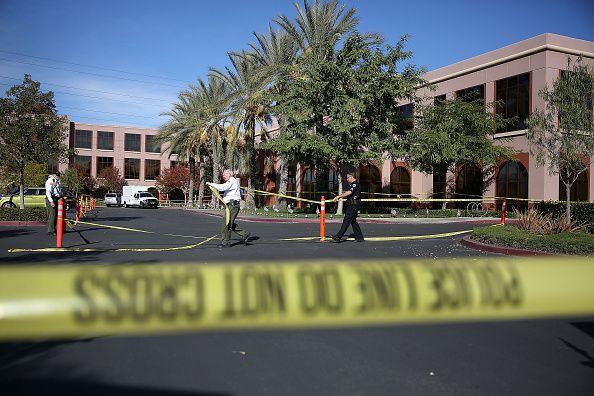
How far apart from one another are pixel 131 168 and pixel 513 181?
5787 centimetres

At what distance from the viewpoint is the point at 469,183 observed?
1261 inches

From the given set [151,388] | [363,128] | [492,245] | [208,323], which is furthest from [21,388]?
[363,128]

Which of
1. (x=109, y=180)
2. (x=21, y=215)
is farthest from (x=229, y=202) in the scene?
(x=109, y=180)

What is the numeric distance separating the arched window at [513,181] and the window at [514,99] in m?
2.43

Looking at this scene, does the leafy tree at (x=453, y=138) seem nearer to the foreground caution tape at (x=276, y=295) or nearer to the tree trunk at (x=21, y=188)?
the tree trunk at (x=21, y=188)

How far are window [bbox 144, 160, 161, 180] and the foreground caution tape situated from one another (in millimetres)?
74000

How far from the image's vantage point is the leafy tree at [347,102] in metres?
24.2

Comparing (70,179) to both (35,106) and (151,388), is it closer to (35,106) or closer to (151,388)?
(35,106)

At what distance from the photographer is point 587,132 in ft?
50.5

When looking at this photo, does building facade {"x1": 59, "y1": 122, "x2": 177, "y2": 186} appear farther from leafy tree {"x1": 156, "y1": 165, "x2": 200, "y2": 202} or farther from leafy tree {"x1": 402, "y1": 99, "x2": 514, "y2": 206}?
leafy tree {"x1": 402, "y1": 99, "x2": 514, "y2": 206}

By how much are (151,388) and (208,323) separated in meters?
1.89

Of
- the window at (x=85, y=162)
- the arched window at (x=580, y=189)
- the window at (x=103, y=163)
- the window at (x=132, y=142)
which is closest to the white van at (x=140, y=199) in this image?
the window at (x=85, y=162)

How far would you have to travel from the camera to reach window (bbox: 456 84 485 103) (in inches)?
1193

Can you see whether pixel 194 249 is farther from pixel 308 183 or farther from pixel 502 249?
pixel 308 183
